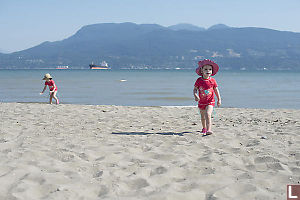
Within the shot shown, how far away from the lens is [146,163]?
163 inches

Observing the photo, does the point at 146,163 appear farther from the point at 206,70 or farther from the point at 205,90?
the point at 206,70

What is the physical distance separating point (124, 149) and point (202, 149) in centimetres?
116

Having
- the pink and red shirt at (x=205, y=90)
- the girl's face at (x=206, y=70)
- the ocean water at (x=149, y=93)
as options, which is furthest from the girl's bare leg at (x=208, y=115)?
the ocean water at (x=149, y=93)

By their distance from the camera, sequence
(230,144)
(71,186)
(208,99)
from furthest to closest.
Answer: (208,99) → (230,144) → (71,186)

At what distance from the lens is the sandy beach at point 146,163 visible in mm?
3205

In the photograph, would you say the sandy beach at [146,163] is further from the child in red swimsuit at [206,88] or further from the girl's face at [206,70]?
the girl's face at [206,70]

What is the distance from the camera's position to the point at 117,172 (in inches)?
149

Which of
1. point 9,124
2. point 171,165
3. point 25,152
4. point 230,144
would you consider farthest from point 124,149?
point 9,124

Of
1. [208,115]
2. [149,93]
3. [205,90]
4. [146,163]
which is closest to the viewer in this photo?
Answer: [146,163]

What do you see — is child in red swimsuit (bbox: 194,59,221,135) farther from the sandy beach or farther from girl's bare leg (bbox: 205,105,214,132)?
the sandy beach

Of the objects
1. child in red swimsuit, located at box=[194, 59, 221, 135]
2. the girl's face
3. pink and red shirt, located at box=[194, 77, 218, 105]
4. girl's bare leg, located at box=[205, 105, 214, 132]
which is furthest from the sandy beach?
the girl's face

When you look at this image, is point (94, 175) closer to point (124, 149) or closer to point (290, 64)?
point (124, 149)

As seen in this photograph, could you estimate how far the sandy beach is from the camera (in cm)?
321

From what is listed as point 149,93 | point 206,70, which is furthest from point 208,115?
point 149,93
